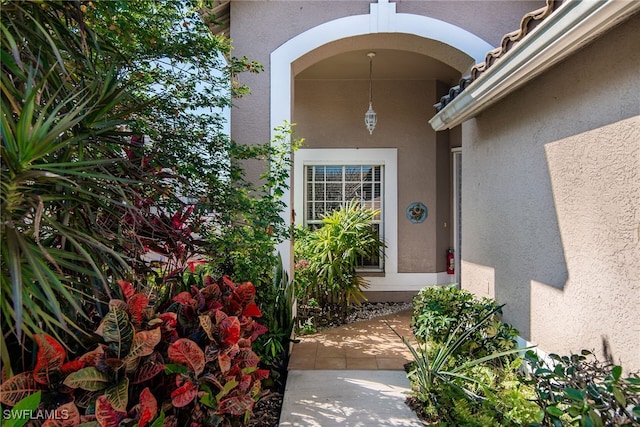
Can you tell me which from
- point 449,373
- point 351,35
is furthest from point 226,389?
point 351,35

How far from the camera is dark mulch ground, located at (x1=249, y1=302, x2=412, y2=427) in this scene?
13.9 ft

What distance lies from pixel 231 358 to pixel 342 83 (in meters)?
7.55

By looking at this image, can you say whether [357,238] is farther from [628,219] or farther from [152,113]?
[628,219]

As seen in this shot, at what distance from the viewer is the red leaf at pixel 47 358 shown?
2568 mm

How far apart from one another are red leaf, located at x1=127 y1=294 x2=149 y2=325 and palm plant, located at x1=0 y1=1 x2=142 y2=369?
0.71 ft

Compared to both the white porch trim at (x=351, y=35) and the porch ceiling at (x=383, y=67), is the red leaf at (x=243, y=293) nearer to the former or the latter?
the white porch trim at (x=351, y=35)

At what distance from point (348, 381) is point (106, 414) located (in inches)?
124

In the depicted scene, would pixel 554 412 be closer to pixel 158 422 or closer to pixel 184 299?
pixel 158 422

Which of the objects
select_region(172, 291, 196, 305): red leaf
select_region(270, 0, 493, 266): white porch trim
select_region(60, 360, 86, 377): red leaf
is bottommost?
select_region(60, 360, 86, 377): red leaf

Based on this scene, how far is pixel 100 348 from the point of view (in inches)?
107

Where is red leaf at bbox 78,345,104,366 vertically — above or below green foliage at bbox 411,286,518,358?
above

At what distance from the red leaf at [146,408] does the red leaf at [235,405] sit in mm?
560

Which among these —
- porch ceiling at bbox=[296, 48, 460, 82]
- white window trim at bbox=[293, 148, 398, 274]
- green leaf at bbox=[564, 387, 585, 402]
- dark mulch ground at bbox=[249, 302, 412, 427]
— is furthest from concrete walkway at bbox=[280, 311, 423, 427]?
porch ceiling at bbox=[296, 48, 460, 82]

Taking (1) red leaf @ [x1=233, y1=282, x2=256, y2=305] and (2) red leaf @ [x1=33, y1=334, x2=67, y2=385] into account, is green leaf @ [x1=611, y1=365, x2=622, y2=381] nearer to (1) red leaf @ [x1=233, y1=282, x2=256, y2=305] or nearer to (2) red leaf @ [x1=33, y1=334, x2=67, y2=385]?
(1) red leaf @ [x1=233, y1=282, x2=256, y2=305]
